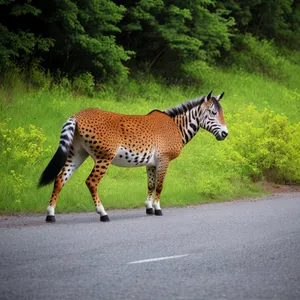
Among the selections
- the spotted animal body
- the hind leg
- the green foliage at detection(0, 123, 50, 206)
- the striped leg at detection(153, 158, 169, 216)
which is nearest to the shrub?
the green foliage at detection(0, 123, 50, 206)

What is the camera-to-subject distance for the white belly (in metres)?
13.4

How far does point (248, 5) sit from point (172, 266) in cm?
3505

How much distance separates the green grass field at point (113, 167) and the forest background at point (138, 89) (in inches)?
1.4

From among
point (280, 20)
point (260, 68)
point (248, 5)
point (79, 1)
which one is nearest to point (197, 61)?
point (79, 1)

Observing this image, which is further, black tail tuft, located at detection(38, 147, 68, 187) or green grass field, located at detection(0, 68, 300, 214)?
green grass field, located at detection(0, 68, 300, 214)

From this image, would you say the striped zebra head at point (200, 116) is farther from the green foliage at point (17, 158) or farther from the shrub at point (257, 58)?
the shrub at point (257, 58)

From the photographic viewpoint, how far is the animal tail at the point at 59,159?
12.2m

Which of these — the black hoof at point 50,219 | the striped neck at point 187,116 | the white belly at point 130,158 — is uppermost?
the striped neck at point 187,116

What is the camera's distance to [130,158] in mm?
13539

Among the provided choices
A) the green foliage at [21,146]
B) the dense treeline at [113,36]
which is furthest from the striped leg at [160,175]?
the dense treeline at [113,36]

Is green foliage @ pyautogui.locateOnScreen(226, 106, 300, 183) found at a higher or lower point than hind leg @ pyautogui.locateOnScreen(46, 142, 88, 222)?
lower

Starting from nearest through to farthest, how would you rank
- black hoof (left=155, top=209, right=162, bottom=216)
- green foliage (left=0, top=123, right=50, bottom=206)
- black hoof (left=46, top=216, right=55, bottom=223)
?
1. black hoof (left=46, top=216, right=55, bottom=223)
2. black hoof (left=155, top=209, right=162, bottom=216)
3. green foliage (left=0, top=123, right=50, bottom=206)

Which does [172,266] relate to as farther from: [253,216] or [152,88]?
[152,88]

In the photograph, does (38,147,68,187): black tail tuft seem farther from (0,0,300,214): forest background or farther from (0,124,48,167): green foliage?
(0,124,48,167): green foliage
